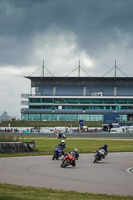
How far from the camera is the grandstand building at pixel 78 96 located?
4651 inches

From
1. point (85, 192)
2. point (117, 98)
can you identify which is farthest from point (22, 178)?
point (117, 98)

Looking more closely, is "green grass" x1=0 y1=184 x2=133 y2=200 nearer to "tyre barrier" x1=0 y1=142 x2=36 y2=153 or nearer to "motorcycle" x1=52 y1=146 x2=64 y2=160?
"motorcycle" x1=52 y1=146 x2=64 y2=160

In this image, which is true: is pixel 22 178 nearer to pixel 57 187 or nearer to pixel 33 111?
pixel 57 187

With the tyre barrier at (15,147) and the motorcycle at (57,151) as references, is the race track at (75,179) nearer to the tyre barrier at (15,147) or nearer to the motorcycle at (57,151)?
the motorcycle at (57,151)

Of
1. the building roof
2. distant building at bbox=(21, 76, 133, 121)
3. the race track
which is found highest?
the building roof

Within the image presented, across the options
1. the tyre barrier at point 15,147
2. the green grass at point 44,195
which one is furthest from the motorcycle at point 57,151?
Result: the green grass at point 44,195

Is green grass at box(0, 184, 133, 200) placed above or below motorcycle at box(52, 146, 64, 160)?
below

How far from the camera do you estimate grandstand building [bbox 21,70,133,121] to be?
118125 mm

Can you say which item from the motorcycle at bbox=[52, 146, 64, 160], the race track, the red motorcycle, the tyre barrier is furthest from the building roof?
the race track

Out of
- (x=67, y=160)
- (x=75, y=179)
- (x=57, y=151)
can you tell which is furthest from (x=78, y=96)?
(x=75, y=179)

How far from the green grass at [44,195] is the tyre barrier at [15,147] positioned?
15.7m

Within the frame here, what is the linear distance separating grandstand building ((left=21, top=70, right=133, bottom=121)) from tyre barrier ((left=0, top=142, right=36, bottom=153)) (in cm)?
8437

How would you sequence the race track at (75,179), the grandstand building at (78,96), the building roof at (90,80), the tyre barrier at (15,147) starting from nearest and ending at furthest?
the race track at (75,179), the tyre barrier at (15,147), the grandstand building at (78,96), the building roof at (90,80)

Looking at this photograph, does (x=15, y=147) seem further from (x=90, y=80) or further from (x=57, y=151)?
(x=90, y=80)
